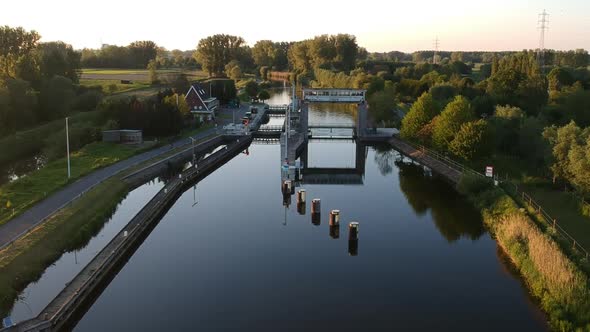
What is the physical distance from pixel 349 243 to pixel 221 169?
66.1 feet

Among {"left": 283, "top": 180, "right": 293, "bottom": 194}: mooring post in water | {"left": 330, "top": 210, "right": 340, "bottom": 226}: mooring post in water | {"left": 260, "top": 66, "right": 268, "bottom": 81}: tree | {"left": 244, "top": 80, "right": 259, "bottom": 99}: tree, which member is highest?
{"left": 260, "top": 66, "right": 268, "bottom": 81}: tree

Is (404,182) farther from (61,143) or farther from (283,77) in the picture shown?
(283,77)

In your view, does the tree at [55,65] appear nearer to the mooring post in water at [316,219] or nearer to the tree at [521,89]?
the mooring post in water at [316,219]

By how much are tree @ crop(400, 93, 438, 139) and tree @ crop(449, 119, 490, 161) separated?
9760mm

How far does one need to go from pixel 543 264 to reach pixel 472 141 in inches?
743

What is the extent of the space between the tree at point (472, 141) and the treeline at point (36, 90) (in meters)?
41.9

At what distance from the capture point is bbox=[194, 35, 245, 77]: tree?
123000 millimetres

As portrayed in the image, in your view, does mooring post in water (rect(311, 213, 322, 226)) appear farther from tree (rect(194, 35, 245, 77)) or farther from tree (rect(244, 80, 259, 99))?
tree (rect(194, 35, 245, 77))

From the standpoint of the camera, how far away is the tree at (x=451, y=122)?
42066 mm

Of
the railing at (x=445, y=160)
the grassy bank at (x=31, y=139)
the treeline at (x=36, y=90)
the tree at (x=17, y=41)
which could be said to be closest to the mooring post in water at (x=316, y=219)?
the railing at (x=445, y=160)

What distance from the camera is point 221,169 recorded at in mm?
44625

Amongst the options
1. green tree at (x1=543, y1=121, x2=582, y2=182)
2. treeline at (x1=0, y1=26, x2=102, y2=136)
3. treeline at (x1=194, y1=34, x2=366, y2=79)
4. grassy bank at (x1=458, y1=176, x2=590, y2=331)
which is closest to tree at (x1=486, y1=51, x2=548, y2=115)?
green tree at (x1=543, y1=121, x2=582, y2=182)

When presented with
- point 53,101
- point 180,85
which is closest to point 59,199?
point 53,101

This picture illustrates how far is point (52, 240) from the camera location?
80.2 ft
